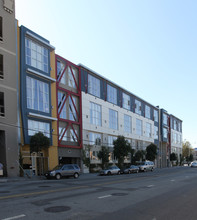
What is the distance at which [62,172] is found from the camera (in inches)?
1040

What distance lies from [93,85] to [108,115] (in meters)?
7.39

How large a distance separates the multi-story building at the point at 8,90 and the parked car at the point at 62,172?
13.5 feet

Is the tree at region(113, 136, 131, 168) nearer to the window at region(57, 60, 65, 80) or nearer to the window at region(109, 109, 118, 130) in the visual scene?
the window at region(109, 109, 118, 130)

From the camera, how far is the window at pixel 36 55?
102 ft

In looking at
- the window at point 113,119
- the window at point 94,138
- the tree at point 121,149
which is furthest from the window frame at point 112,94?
the tree at point 121,149

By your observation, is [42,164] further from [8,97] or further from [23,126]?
[8,97]

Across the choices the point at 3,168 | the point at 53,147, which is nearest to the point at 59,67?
the point at 53,147

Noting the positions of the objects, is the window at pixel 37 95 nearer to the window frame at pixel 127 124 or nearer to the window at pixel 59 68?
the window at pixel 59 68

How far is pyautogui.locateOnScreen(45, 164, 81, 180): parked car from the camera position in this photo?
25422 mm

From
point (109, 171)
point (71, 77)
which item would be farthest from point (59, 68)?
point (109, 171)

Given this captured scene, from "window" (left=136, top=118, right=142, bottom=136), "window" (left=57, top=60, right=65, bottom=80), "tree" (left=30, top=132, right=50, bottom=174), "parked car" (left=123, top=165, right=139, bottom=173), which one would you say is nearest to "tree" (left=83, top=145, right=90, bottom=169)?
"parked car" (left=123, top=165, right=139, bottom=173)

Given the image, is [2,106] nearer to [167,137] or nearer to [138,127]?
[138,127]

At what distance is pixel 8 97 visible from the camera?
27.0 meters

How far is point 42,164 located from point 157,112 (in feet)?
177
